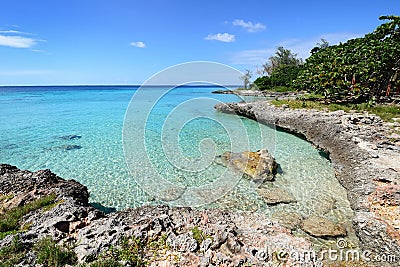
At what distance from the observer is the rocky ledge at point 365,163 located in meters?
6.68

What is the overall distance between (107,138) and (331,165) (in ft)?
55.5

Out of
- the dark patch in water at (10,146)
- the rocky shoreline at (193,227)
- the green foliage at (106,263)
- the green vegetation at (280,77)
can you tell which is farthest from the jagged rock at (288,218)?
the green vegetation at (280,77)

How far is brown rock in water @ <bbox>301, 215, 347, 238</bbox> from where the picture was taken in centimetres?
727

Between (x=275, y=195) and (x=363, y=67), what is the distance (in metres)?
18.8

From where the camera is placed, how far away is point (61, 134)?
2175cm

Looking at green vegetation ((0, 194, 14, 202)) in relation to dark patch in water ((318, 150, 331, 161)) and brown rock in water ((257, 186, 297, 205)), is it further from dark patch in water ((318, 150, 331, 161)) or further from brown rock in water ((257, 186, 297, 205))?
dark patch in water ((318, 150, 331, 161))

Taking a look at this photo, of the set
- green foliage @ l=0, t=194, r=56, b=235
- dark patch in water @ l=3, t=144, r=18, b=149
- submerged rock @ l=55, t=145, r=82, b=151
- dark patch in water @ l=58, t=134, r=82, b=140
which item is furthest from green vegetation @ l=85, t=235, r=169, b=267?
dark patch in water @ l=58, t=134, r=82, b=140

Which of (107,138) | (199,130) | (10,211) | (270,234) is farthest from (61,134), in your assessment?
(270,234)

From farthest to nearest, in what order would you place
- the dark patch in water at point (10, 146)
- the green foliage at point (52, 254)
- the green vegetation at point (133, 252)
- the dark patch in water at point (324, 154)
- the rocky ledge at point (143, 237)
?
the dark patch in water at point (10, 146) < the dark patch in water at point (324, 154) < the rocky ledge at point (143, 237) < the green vegetation at point (133, 252) < the green foliage at point (52, 254)

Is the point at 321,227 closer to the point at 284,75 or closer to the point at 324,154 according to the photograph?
the point at 324,154

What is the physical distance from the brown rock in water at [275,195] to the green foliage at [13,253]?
7887mm

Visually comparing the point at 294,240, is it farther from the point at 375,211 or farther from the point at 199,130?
the point at 199,130

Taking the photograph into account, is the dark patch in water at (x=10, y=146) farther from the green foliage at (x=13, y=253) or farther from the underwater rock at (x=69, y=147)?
the green foliage at (x=13, y=253)

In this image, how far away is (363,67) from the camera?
21.4 m
